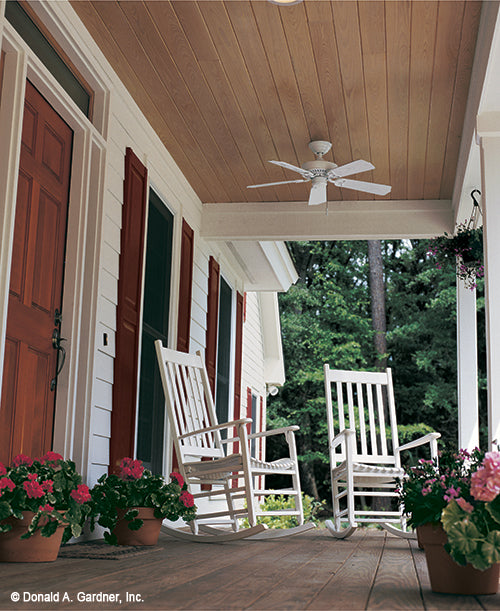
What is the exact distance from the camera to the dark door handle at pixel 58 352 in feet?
11.1

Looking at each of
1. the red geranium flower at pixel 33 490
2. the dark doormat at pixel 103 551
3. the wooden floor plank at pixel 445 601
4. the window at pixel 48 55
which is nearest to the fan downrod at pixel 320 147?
the window at pixel 48 55

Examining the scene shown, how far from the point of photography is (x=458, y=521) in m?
1.61

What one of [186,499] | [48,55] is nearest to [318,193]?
[48,55]

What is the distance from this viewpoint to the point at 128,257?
13.7 feet

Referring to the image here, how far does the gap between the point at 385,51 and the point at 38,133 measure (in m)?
1.73

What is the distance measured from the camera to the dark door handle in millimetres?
3387

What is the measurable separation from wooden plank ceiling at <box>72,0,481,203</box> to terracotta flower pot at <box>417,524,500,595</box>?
2.42 meters

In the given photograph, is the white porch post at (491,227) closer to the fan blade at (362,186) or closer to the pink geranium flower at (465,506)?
the fan blade at (362,186)

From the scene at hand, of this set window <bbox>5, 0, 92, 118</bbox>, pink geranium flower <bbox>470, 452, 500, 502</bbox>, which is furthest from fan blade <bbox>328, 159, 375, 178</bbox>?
pink geranium flower <bbox>470, 452, 500, 502</bbox>

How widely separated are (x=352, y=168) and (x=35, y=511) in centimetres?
289

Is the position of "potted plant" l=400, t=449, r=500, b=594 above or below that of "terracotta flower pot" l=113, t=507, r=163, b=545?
above

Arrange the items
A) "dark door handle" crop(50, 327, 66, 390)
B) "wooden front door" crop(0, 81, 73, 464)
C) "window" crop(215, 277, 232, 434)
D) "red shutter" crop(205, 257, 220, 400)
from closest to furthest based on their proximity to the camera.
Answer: "wooden front door" crop(0, 81, 73, 464)
"dark door handle" crop(50, 327, 66, 390)
"red shutter" crop(205, 257, 220, 400)
"window" crop(215, 277, 232, 434)

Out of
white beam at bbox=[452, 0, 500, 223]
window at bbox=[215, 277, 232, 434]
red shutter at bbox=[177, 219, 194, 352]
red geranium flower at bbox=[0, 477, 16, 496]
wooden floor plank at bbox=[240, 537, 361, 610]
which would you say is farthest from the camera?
window at bbox=[215, 277, 232, 434]

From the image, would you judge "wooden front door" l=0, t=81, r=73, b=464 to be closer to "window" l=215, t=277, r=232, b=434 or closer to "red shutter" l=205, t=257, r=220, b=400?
"red shutter" l=205, t=257, r=220, b=400
